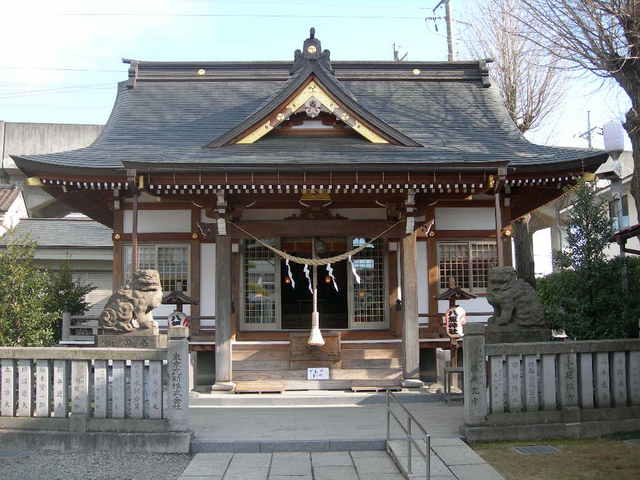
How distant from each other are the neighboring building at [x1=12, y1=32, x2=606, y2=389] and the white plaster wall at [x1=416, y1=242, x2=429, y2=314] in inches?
0.9

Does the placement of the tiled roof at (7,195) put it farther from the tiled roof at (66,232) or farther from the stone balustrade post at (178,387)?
the stone balustrade post at (178,387)

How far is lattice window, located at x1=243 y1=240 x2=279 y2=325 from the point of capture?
12.9 meters

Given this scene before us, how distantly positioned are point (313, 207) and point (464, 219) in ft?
11.0

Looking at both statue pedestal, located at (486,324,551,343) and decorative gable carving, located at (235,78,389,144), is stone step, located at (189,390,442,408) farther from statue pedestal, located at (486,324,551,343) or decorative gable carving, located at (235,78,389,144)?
decorative gable carving, located at (235,78,389,144)

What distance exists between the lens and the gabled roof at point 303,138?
35.8ft

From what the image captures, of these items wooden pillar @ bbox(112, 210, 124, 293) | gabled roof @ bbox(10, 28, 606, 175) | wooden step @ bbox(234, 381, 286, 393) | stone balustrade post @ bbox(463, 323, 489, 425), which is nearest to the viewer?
stone balustrade post @ bbox(463, 323, 489, 425)

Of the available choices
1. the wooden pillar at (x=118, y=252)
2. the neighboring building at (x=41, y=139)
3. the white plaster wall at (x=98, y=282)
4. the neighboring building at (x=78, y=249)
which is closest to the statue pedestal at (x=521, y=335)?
the wooden pillar at (x=118, y=252)

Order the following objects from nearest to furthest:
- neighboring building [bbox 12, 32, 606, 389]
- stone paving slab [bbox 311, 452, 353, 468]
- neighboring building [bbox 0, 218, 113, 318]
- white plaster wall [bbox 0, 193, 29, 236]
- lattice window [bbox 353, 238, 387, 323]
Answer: stone paving slab [bbox 311, 452, 353, 468]
neighboring building [bbox 12, 32, 606, 389]
lattice window [bbox 353, 238, 387, 323]
neighboring building [bbox 0, 218, 113, 318]
white plaster wall [bbox 0, 193, 29, 236]

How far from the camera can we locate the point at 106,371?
757cm

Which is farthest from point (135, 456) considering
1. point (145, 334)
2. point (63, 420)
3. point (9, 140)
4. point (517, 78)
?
point (9, 140)

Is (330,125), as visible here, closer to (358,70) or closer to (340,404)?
(358,70)

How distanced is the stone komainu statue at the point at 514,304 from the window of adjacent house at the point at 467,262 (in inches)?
147

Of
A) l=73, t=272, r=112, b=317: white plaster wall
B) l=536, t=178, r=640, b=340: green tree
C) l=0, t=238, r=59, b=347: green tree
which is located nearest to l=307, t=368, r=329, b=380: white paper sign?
l=536, t=178, r=640, b=340: green tree

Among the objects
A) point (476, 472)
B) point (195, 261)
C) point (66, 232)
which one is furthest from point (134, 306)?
point (66, 232)
